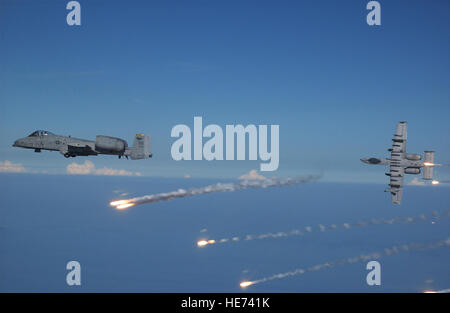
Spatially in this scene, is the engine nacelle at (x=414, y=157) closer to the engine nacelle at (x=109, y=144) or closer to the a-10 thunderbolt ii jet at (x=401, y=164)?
the a-10 thunderbolt ii jet at (x=401, y=164)

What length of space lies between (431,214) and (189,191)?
30371 mm

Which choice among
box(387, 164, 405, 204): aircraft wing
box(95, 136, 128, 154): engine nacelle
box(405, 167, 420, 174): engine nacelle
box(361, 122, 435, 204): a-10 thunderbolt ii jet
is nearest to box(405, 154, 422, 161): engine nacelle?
box(361, 122, 435, 204): a-10 thunderbolt ii jet

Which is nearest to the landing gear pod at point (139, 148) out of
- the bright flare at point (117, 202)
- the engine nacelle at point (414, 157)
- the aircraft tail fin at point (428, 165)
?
the bright flare at point (117, 202)

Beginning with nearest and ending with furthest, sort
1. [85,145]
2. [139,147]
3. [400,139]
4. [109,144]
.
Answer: [109,144] → [139,147] → [85,145] → [400,139]

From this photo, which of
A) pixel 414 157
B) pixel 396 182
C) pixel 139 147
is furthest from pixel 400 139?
pixel 139 147

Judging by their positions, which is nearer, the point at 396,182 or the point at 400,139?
the point at 396,182

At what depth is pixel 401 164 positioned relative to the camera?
4516cm

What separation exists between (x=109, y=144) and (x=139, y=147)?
3.82 meters

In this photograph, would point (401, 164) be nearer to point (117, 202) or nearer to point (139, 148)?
point (139, 148)

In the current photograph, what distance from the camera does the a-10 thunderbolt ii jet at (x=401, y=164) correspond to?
4466 cm

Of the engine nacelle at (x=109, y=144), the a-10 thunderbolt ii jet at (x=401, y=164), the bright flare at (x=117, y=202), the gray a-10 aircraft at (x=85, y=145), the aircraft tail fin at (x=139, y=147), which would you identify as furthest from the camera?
the a-10 thunderbolt ii jet at (x=401, y=164)

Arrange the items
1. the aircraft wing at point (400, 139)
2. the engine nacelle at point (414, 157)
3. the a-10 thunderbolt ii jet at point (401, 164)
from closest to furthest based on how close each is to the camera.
Result: the engine nacelle at point (414, 157)
the a-10 thunderbolt ii jet at point (401, 164)
the aircraft wing at point (400, 139)

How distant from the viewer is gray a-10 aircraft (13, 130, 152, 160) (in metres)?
41.4

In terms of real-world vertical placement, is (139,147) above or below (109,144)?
below
